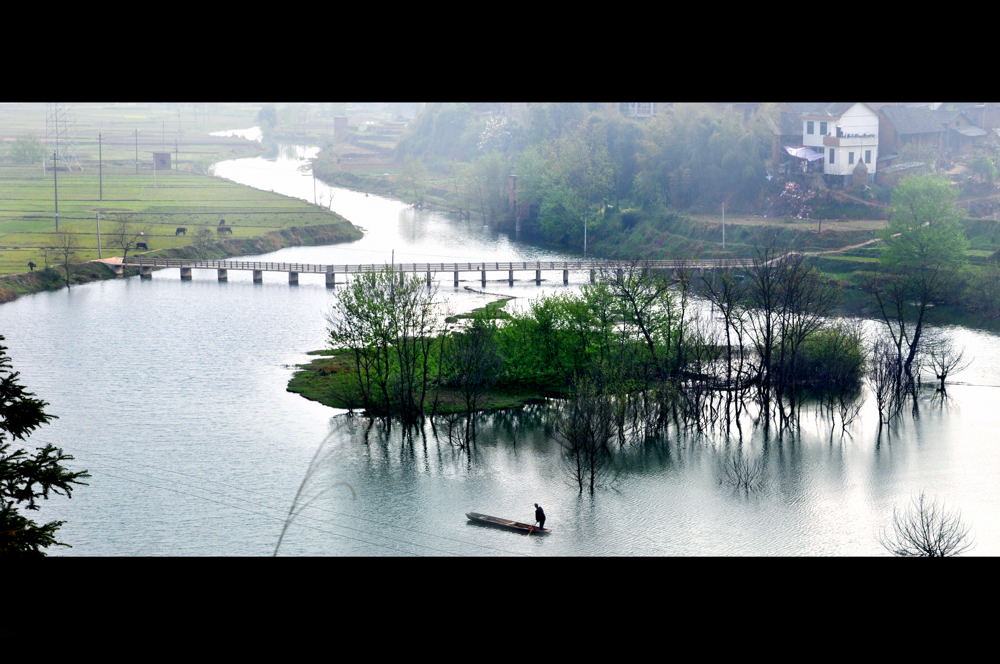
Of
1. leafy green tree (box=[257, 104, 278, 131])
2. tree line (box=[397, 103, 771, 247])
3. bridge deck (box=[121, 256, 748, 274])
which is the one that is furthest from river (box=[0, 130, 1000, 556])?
leafy green tree (box=[257, 104, 278, 131])

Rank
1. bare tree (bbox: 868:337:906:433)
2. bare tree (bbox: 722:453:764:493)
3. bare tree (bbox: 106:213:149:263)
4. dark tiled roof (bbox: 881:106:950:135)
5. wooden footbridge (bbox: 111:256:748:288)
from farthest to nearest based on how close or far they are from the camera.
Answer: dark tiled roof (bbox: 881:106:950:135) → bare tree (bbox: 106:213:149:263) → wooden footbridge (bbox: 111:256:748:288) → bare tree (bbox: 868:337:906:433) → bare tree (bbox: 722:453:764:493)

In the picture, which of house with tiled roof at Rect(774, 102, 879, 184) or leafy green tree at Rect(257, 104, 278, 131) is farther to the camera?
leafy green tree at Rect(257, 104, 278, 131)

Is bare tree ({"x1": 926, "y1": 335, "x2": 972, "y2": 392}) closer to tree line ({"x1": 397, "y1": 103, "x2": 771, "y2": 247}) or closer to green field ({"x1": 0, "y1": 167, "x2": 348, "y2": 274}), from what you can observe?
tree line ({"x1": 397, "y1": 103, "x2": 771, "y2": 247})

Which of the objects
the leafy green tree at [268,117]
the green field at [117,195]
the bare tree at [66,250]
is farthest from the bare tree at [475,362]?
the leafy green tree at [268,117]

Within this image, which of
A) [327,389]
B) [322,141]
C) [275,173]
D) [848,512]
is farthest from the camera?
[322,141]

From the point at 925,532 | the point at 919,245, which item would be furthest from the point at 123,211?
the point at 925,532

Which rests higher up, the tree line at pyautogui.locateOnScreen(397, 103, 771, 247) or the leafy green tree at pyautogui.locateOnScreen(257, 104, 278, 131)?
the leafy green tree at pyautogui.locateOnScreen(257, 104, 278, 131)
